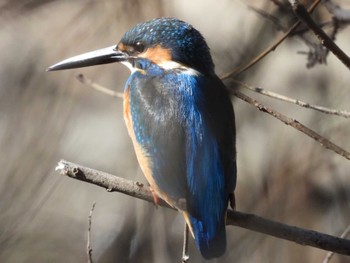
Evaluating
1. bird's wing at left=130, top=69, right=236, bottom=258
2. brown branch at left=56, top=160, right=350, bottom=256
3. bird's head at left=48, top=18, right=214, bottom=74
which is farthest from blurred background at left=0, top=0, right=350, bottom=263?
brown branch at left=56, top=160, right=350, bottom=256

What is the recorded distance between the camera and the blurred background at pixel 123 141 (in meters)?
3.83

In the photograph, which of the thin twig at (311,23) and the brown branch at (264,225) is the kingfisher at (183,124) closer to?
the brown branch at (264,225)

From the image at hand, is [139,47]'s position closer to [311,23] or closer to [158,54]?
[158,54]

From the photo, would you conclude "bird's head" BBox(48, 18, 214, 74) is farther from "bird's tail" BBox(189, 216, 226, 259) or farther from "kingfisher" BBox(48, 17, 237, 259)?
"bird's tail" BBox(189, 216, 226, 259)

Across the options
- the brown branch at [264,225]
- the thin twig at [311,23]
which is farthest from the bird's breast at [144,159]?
the thin twig at [311,23]

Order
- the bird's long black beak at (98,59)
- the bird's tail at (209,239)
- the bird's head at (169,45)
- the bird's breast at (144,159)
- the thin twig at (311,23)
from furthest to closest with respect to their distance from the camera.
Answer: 1. the bird's long black beak at (98,59)
2. the bird's head at (169,45)
3. the bird's breast at (144,159)
4. the bird's tail at (209,239)
5. the thin twig at (311,23)

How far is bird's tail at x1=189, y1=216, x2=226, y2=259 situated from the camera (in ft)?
7.34

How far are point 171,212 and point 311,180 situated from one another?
72 cm

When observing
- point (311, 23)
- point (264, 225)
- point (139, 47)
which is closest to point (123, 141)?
point (139, 47)

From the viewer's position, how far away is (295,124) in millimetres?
2217

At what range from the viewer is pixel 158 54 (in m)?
2.67

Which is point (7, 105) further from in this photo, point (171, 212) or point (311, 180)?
point (311, 180)

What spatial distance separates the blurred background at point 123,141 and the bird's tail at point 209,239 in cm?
121

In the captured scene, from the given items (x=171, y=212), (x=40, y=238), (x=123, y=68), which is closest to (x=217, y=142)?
(x=171, y=212)
